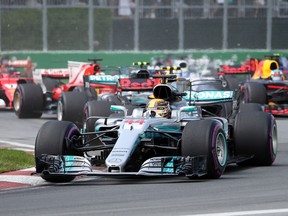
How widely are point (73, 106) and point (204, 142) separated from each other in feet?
35.2

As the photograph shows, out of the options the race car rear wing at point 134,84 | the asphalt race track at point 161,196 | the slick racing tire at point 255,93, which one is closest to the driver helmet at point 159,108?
the asphalt race track at point 161,196

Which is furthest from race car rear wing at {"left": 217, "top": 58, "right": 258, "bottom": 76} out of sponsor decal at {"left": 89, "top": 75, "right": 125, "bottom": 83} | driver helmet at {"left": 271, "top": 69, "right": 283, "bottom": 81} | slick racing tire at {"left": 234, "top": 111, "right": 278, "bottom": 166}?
slick racing tire at {"left": 234, "top": 111, "right": 278, "bottom": 166}

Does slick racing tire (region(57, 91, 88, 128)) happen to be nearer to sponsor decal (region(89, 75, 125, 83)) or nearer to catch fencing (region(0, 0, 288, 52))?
sponsor decal (region(89, 75, 125, 83))

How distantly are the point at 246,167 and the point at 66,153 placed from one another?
2.88 metres

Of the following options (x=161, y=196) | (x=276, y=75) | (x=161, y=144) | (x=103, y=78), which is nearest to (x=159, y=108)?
(x=161, y=144)

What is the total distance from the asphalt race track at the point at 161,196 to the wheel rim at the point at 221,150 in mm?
229

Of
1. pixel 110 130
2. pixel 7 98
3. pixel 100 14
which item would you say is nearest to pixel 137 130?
pixel 110 130

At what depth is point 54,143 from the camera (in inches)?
520

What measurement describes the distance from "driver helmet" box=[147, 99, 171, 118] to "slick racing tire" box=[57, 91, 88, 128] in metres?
8.71

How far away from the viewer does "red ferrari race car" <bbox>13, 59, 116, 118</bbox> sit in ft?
85.4

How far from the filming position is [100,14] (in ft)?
122

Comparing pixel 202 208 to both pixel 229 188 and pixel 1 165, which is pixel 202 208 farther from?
pixel 1 165

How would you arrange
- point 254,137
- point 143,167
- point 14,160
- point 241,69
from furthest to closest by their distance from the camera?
1. point 241,69
2. point 14,160
3. point 254,137
4. point 143,167

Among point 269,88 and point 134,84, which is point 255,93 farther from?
point 134,84
